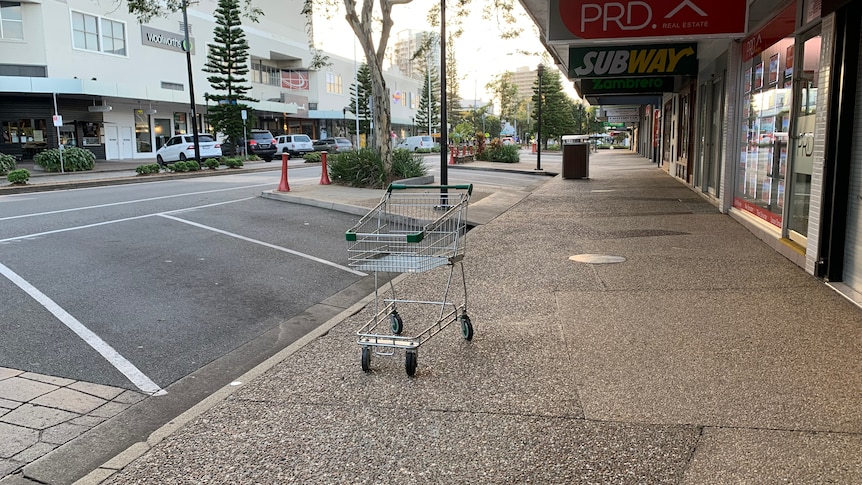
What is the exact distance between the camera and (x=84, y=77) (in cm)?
3853

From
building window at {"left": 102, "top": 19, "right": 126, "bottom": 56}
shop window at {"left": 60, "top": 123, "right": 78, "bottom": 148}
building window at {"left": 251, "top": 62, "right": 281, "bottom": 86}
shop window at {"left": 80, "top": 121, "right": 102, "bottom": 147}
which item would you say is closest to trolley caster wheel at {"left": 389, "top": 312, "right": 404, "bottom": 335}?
shop window at {"left": 60, "top": 123, "right": 78, "bottom": 148}

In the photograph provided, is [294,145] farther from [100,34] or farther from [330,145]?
[100,34]

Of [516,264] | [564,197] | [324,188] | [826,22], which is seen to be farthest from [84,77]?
[826,22]

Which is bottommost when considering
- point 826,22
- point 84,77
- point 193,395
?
point 193,395

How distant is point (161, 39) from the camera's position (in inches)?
1758

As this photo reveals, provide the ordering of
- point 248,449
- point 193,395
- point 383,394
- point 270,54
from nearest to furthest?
1. point 248,449
2. point 383,394
3. point 193,395
4. point 270,54

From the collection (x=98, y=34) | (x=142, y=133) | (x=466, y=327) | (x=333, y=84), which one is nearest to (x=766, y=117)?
(x=466, y=327)

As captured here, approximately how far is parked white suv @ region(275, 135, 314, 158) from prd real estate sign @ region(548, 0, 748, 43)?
3713 centimetres

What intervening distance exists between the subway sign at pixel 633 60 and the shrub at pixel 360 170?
20.2 ft

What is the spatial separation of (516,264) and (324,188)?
10215 millimetres

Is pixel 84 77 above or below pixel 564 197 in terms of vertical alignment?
above

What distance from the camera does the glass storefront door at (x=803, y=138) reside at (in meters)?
7.62

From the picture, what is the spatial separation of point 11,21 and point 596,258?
38.1m

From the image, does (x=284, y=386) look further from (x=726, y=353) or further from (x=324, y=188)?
(x=324, y=188)
